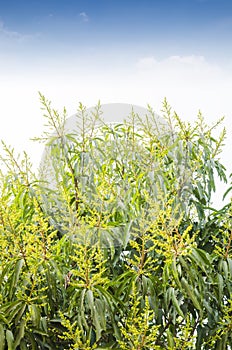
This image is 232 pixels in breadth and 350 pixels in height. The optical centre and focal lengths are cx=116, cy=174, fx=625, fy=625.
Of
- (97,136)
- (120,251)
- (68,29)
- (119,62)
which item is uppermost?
(68,29)

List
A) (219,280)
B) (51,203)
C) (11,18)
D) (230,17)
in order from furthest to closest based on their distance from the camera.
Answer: (230,17), (11,18), (51,203), (219,280)

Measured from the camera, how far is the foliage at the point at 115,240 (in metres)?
2.16

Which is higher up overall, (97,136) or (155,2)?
(155,2)

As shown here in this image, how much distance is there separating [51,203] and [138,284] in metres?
0.53

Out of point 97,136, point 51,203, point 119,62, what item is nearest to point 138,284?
point 51,203

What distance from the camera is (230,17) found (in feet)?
13.5

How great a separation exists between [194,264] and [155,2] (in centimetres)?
226

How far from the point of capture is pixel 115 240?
2383 millimetres

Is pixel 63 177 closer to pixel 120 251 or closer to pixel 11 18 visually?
pixel 120 251

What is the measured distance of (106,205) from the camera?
2.46 metres

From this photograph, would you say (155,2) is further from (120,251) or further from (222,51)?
(120,251)

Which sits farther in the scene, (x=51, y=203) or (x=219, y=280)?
(x=51, y=203)

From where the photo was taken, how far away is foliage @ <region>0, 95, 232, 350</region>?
2.16m

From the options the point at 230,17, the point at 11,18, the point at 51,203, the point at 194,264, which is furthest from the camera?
the point at 230,17
